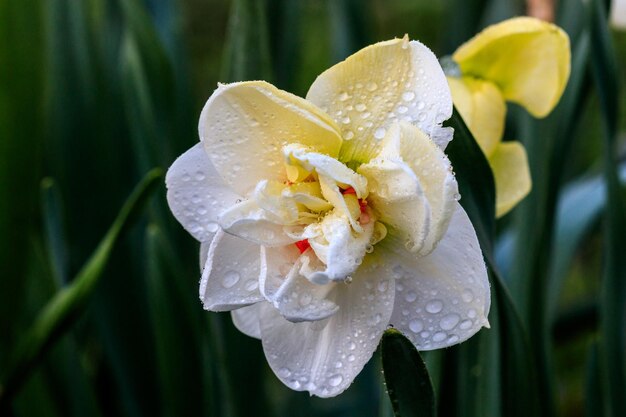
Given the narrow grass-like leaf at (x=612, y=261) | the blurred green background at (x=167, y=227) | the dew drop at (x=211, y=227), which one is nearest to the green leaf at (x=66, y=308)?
the blurred green background at (x=167, y=227)

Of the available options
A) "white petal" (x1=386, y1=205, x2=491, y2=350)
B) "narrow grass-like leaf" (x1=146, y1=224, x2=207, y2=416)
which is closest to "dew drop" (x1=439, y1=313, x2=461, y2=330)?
"white petal" (x1=386, y1=205, x2=491, y2=350)

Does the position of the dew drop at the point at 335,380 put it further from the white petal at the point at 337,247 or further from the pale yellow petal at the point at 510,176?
the pale yellow petal at the point at 510,176

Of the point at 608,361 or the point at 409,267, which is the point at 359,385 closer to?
the point at 608,361

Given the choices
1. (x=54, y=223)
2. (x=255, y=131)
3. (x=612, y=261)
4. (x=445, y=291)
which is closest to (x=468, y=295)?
(x=445, y=291)

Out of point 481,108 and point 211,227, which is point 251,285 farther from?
point 481,108

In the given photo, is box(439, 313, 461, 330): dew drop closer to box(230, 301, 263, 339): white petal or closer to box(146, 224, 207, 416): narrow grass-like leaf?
box(230, 301, 263, 339): white petal

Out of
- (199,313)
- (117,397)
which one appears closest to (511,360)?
(199,313)
